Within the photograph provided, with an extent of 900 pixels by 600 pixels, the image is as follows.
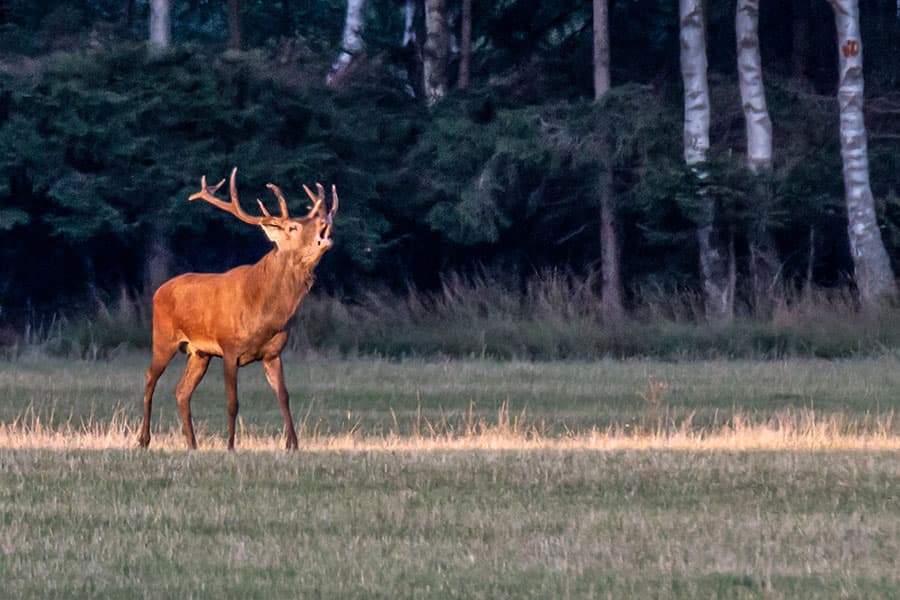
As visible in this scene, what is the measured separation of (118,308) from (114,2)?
15849 millimetres

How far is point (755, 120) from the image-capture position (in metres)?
30.7

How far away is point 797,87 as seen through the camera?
33.9 meters

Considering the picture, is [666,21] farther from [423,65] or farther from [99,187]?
[99,187]

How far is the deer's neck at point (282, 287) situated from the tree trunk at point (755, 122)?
1686 centimetres

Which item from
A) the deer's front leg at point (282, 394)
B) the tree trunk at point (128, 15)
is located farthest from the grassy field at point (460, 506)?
the tree trunk at point (128, 15)

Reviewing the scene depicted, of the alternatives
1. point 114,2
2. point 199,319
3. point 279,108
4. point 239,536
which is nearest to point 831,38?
point 279,108

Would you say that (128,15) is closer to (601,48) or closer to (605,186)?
(601,48)

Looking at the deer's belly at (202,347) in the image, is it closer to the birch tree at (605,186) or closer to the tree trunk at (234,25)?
the birch tree at (605,186)

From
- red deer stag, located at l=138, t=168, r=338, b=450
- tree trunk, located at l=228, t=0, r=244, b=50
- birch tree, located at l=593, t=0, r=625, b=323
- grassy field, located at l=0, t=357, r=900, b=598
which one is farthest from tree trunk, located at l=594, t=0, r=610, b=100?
red deer stag, located at l=138, t=168, r=338, b=450

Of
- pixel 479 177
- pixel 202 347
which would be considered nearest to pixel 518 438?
pixel 202 347

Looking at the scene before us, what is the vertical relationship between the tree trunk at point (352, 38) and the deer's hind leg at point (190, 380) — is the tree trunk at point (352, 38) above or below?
above

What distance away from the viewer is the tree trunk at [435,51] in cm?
3541

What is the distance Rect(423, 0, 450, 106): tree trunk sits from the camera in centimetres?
3541

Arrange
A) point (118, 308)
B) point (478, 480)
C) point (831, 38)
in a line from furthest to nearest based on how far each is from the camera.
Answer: point (831, 38) < point (118, 308) < point (478, 480)
